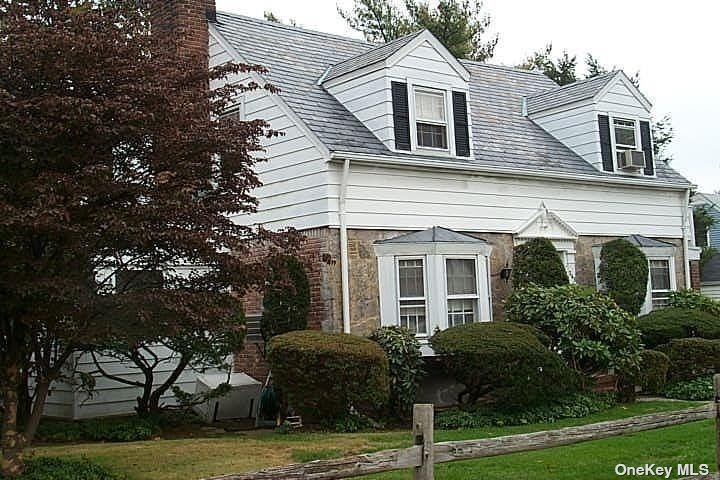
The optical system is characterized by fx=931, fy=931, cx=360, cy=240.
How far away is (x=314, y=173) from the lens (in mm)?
15914

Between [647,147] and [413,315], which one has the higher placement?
[647,147]

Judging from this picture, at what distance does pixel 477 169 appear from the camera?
57.7ft

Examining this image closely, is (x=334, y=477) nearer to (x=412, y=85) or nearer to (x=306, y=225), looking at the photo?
(x=306, y=225)

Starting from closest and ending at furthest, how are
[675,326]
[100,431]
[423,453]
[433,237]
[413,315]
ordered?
[423,453]
[100,431]
[413,315]
[433,237]
[675,326]

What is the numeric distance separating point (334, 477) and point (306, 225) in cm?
1014

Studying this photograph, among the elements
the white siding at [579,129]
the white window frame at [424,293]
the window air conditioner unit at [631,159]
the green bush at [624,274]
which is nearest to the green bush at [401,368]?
the white window frame at [424,293]

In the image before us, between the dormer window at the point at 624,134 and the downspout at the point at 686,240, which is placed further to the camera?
the downspout at the point at 686,240

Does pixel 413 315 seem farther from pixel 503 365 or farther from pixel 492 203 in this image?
pixel 492 203

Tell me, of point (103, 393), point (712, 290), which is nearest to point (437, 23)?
point (712, 290)

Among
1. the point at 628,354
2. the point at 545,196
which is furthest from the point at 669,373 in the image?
the point at 545,196

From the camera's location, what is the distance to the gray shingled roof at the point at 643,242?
2039cm

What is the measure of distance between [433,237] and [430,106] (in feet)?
8.91

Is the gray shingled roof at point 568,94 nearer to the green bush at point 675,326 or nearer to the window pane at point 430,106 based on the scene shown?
the window pane at point 430,106

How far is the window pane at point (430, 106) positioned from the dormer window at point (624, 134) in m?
5.43
